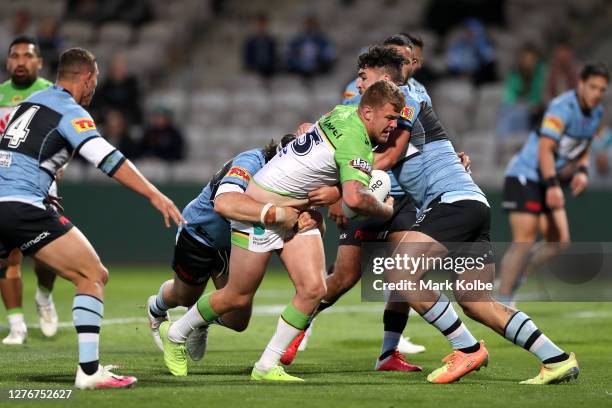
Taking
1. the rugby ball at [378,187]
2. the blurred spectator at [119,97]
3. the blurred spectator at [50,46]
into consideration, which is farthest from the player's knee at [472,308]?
the blurred spectator at [50,46]

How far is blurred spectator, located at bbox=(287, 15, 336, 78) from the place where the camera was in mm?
20969

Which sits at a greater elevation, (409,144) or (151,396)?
(409,144)

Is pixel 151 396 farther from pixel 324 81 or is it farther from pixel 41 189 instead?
pixel 324 81

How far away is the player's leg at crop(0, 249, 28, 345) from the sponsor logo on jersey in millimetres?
5588

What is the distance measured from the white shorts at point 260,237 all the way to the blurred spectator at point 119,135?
11222 millimetres

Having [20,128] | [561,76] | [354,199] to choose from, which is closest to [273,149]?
[354,199]

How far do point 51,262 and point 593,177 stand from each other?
12.5m

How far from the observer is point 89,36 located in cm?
2328

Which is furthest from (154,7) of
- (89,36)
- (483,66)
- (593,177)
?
(593,177)

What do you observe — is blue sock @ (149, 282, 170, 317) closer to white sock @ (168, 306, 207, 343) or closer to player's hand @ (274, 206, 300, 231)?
white sock @ (168, 306, 207, 343)

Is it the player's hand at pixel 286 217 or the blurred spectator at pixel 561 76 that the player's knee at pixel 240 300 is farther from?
the blurred spectator at pixel 561 76

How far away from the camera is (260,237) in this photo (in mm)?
8047

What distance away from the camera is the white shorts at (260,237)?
26.4 ft

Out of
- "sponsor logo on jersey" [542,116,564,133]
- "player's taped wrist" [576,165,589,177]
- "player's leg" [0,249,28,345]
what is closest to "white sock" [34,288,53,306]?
"player's leg" [0,249,28,345]
